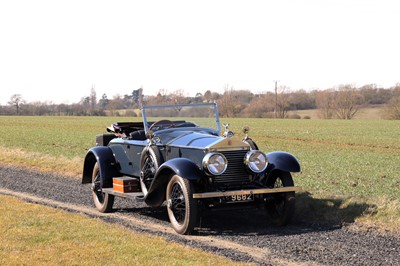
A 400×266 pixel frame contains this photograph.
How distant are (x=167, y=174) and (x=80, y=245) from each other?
6.55ft

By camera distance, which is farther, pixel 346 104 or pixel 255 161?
pixel 346 104

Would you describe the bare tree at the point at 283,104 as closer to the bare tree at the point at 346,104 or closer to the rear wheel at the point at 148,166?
the bare tree at the point at 346,104

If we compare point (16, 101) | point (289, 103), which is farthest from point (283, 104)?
point (16, 101)

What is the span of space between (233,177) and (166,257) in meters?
2.20

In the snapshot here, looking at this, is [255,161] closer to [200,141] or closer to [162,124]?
[200,141]

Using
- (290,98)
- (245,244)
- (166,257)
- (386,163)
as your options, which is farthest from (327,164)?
(290,98)

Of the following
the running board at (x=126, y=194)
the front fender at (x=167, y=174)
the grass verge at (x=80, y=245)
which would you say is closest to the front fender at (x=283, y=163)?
the front fender at (x=167, y=174)

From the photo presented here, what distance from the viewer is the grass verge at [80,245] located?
21.1ft

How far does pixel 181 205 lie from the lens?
8.43 m

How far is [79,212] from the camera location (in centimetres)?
1002

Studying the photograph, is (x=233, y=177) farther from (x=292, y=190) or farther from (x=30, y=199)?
(x=30, y=199)

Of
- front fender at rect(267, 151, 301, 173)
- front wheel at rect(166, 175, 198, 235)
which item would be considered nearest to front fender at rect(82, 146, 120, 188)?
front wheel at rect(166, 175, 198, 235)

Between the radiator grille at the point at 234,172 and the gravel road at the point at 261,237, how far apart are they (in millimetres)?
Answer: 677

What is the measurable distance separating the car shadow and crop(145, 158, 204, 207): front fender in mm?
562
